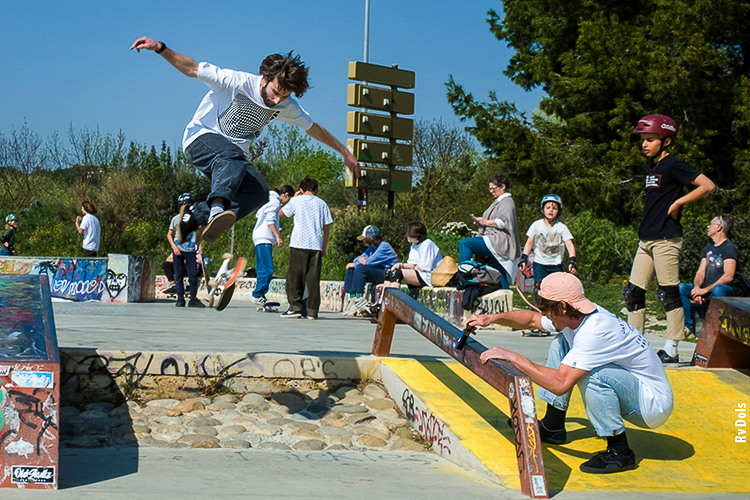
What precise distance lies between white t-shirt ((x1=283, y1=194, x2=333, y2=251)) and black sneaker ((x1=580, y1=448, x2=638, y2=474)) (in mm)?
5777

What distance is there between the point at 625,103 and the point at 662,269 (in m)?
10.4

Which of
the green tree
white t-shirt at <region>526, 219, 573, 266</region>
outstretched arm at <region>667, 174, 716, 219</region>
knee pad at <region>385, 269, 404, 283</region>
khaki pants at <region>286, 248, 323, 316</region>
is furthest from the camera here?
the green tree

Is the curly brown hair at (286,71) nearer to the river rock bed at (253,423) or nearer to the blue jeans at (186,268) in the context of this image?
the river rock bed at (253,423)

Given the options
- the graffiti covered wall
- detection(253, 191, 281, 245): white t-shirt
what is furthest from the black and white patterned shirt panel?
the graffiti covered wall

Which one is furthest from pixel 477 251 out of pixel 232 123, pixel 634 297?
pixel 232 123

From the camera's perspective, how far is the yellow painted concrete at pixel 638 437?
10.7ft

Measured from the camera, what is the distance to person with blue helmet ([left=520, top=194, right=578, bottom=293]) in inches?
306

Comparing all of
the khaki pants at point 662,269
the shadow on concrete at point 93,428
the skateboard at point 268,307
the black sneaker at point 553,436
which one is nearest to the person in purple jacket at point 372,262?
the skateboard at point 268,307

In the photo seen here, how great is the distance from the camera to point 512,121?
15844 millimetres

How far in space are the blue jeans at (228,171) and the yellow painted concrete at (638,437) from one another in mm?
1577

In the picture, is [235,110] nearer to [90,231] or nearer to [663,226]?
[663,226]

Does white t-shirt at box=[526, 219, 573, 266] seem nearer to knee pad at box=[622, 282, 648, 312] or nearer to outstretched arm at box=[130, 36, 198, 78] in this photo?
knee pad at box=[622, 282, 648, 312]

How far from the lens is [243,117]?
4.70 m

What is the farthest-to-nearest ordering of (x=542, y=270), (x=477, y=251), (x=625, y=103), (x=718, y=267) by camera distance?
(x=625, y=103) < (x=477, y=251) < (x=542, y=270) < (x=718, y=267)
